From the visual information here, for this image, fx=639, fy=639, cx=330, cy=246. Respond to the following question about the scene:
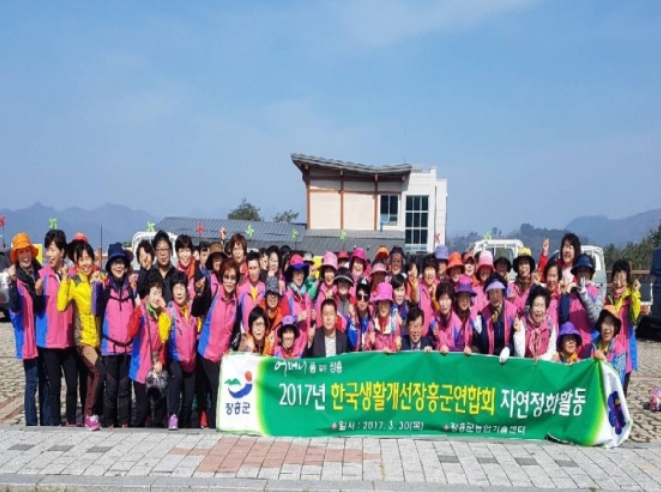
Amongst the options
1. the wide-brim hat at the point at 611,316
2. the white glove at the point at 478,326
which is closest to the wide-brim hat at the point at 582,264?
the wide-brim hat at the point at 611,316

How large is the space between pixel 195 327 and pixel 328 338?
138cm

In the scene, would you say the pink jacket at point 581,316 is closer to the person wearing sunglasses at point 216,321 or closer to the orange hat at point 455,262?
the orange hat at point 455,262

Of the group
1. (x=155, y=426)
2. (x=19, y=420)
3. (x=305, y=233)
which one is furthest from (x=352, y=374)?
(x=305, y=233)

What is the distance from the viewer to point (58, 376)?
6527mm

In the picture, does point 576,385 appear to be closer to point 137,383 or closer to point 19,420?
point 137,383

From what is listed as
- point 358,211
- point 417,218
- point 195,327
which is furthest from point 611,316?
point 417,218

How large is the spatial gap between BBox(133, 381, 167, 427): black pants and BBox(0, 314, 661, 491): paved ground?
14.2 inches

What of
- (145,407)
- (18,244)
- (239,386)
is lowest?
(145,407)

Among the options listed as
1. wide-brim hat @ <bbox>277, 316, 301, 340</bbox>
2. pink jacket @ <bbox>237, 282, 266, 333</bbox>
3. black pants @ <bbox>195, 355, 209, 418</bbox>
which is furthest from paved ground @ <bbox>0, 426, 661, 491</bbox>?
pink jacket @ <bbox>237, 282, 266, 333</bbox>

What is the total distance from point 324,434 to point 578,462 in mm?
2325

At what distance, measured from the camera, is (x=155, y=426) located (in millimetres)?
6684

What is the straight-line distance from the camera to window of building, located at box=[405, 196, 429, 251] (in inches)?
1302

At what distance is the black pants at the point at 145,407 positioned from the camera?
6.49 metres

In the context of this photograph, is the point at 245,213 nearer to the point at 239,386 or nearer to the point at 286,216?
the point at 286,216
